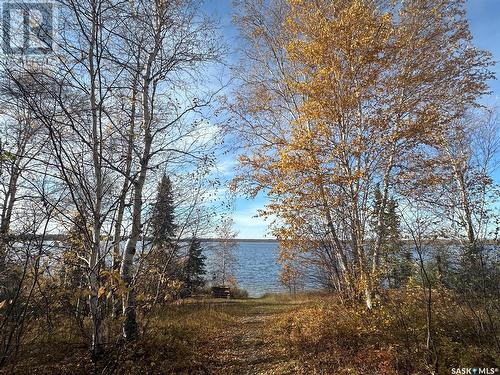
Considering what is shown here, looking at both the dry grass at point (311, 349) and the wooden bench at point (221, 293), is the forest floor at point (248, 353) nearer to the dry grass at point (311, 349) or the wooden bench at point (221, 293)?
the dry grass at point (311, 349)

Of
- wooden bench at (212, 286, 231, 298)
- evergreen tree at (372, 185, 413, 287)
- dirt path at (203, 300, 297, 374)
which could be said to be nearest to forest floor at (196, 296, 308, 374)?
dirt path at (203, 300, 297, 374)

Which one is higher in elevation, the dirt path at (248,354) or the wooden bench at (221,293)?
the dirt path at (248,354)

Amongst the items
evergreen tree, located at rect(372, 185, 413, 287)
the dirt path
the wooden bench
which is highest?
evergreen tree, located at rect(372, 185, 413, 287)

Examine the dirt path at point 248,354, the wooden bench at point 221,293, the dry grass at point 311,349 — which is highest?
the dry grass at point 311,349

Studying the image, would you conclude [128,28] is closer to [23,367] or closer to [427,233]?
[23,367]

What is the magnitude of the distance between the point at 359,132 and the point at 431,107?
181 cm

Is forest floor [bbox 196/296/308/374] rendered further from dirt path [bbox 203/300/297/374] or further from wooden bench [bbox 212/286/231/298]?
wooden bench [bbox 212/286/231/298]

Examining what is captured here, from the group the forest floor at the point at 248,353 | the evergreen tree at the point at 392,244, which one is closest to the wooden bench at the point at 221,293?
the forest floor at the point at 248,353

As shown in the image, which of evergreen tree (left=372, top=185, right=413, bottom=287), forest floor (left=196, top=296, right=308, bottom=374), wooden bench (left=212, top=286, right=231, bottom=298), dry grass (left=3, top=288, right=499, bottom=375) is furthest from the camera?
wooden bench (left=212, top=286, right=231, bottom=298)

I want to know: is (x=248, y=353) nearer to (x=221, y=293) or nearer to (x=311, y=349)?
(x=311, y=349)

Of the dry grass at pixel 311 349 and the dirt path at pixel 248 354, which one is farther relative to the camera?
the dirt path at pixel 248 354

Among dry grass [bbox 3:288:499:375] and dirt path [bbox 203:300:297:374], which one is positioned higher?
dry grass [bbox 3:288:499:375]

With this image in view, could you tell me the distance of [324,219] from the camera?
9281 mm

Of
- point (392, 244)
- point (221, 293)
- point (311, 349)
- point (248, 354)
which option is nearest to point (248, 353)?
point (248, 354)
